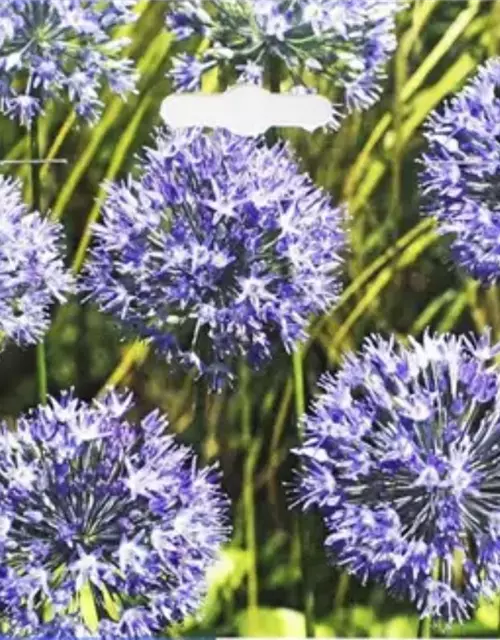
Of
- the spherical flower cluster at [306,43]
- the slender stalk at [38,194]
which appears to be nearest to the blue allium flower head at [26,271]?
the slender stalk at [38,194]

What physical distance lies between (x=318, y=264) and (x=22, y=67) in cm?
24

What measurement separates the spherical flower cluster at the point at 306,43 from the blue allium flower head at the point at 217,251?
0.05 m

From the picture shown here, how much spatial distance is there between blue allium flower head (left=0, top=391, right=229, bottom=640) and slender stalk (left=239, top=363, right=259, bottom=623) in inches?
0.6

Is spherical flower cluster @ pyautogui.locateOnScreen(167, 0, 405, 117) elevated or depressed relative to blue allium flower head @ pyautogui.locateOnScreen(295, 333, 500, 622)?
elevated

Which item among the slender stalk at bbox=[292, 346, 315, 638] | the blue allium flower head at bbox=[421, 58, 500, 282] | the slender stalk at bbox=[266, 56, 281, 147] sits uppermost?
the slender stalk at bbox=[266, 56, 281, 147]

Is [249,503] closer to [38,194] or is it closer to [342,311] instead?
[342,311]

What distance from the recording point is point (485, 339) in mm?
695

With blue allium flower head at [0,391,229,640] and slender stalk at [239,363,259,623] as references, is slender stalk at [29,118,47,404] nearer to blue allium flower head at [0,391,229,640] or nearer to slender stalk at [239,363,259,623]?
blue allium flower head at [0,391,229,640]

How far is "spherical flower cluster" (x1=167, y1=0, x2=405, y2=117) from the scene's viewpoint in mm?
691

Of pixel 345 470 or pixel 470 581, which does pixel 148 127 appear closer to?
pixel 345 470

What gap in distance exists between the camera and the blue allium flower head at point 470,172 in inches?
27.1

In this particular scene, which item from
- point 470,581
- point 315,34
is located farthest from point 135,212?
point 470,581

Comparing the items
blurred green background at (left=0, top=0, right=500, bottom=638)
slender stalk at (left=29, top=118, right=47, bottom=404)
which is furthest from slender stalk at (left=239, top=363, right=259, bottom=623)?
slender stalk at (left=29, top=118, right=47, bottom=404)

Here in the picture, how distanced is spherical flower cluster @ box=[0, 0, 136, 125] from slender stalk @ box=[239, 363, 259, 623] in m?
0.22
